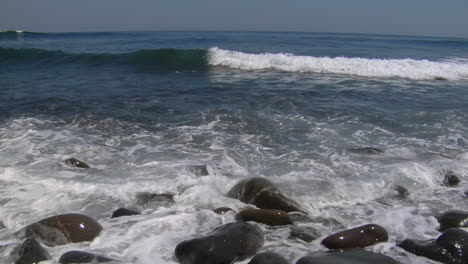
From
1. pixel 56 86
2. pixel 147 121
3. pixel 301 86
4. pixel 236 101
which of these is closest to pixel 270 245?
pixel 147 121

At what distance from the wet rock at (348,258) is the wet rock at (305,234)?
0.45 meters

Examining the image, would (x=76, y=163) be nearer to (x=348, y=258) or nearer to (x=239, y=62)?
(x=348, y=258)

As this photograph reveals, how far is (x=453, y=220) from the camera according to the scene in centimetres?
411

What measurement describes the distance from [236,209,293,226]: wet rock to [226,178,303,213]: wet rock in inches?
9.9

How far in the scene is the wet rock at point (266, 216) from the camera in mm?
4062

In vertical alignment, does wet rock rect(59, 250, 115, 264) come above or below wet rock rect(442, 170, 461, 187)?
below

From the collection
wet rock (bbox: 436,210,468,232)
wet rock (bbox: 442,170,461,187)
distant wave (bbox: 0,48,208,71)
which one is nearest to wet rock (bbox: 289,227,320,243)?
wet rock (bbox: 436,210,468,232)

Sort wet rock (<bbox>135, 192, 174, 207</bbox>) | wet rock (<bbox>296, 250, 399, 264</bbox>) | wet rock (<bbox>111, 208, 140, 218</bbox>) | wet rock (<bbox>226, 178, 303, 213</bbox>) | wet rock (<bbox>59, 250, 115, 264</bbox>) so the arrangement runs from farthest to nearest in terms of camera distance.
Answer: wet rock (<bbox>135, 192, 174, 207</bbox>)
wet rock (<bbox>226, 178, 303, 213</bbox>)
wet rock (<bbox>111, 208, 140, 218</bbox>)
wet rock (<bbox>59, 250, 115, 264</bbox>)
wet rock (<bbox>296, 250, 399, 264</bbox>)

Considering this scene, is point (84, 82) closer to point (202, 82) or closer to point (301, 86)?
point (202, 82)

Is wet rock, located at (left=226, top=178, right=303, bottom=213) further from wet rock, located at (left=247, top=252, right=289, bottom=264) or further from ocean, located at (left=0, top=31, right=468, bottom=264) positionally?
wet rock, located at (left=247, top=252, right=289, bottom=264)

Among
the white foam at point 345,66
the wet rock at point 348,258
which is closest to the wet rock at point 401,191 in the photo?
the wet rock at point 348,258

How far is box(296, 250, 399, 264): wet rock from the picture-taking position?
3.10 m

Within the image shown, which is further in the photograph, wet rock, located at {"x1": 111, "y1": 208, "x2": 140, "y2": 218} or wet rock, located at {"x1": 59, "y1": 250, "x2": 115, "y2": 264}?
wet rock, located at {"x1": 111, "y1": 208, "x2": 140, "y2": 218}

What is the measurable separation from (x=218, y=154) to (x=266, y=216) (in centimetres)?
243
